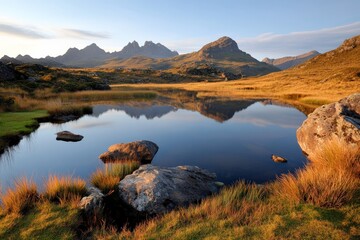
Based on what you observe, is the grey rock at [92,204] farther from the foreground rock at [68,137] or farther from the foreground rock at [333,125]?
the foreground rock at [68,137]

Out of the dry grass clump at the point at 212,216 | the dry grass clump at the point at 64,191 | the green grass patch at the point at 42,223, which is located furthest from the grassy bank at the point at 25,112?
the dry grass clump at the point at 212,216

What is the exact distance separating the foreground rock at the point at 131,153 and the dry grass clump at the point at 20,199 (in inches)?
275

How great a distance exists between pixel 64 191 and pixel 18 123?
65.0ft

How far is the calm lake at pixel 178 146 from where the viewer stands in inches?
632

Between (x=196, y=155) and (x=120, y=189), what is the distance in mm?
8999

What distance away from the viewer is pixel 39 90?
51.0 m

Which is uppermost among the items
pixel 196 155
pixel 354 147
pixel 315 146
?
pixel 354 147

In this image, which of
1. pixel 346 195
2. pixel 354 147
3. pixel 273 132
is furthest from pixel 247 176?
pixel 273 132

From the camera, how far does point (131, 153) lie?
17203mm

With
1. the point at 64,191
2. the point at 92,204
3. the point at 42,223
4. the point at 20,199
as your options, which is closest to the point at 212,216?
the point at 92,204

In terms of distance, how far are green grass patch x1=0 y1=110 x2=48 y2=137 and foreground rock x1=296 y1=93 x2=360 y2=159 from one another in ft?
78.1

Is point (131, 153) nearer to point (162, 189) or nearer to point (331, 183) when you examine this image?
point (162, 189)

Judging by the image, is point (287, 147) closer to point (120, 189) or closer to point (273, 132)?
point (273, 132)

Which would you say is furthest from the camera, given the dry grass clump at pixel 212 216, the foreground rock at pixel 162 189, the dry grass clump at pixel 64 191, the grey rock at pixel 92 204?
the foreground rock at pixel 162 189
